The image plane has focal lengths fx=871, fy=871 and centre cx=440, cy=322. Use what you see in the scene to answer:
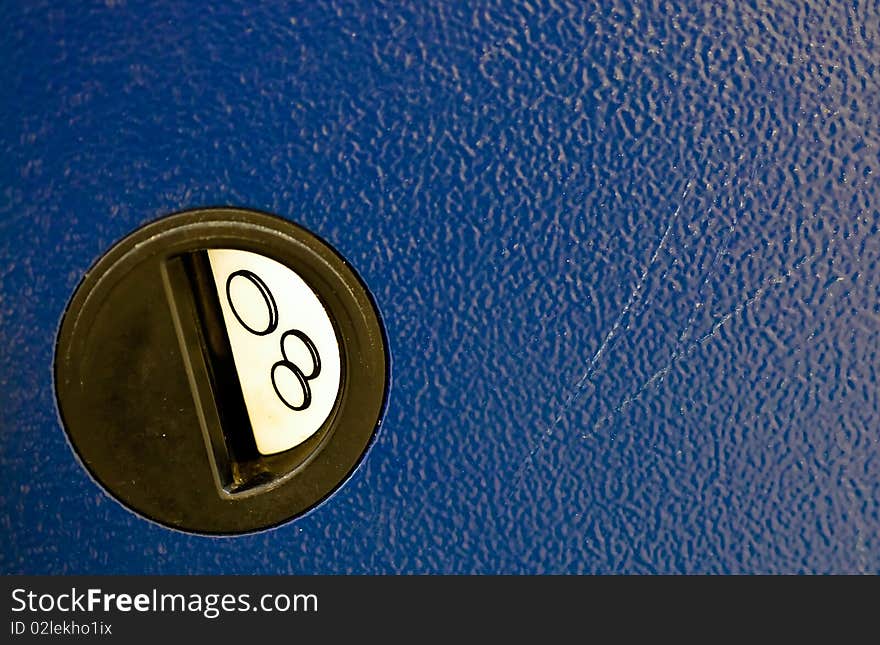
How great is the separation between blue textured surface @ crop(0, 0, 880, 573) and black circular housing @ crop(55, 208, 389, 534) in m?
0.02

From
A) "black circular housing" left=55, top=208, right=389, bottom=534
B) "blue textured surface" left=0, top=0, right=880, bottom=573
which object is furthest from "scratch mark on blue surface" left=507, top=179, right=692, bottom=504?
"black circular housing" left=55, top=208, right=389, bottom=534

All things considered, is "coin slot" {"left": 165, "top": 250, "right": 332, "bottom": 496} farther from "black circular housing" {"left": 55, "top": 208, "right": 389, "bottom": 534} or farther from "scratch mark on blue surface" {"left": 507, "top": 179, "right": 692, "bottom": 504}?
"scratch mark on blue surface" {"left": 507, "top": 179, "right": 692, "bottom": 504}

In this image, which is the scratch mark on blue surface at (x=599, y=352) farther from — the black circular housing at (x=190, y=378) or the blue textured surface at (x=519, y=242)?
the black circular housing at (x=190, y=378)

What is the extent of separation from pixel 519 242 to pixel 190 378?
318 millimetres

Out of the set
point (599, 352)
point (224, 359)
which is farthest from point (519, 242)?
point (224, 359)

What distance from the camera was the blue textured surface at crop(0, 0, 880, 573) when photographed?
2.44 feet

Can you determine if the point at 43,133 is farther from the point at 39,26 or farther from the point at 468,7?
the point at 468,7

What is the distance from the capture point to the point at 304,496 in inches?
31.8

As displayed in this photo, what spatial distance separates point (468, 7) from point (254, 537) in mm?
518

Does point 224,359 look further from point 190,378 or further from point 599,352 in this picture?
point 599,352

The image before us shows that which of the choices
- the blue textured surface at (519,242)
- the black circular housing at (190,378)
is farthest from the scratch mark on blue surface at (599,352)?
the black circular housing at (190,378)

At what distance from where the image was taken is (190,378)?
0.78m

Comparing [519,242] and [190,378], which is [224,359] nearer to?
[190,378]

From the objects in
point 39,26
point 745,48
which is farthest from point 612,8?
point 39,26
